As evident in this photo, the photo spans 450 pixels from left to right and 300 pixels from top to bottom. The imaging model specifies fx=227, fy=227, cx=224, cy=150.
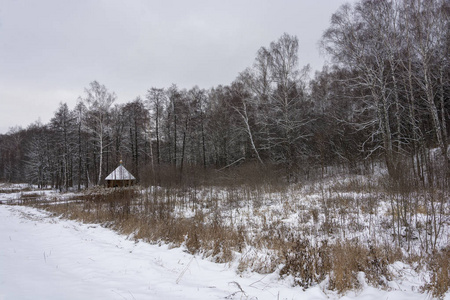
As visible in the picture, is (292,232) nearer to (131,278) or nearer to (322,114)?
(131,278)

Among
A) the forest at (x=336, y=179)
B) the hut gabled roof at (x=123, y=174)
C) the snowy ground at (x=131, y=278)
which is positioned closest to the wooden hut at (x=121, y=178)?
the hut gabled roof at (x=123, y=174)

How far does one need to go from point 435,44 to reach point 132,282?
1687 centimetres

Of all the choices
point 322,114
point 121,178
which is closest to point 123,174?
point 121,178

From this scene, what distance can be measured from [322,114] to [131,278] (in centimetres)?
2212

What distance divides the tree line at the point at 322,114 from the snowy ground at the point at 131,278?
4.75m

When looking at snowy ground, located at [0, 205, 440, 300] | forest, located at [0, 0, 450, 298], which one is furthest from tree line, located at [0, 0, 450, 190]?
snowy ground, located at [0, 205, 440, 300]

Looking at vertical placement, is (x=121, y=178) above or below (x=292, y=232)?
above

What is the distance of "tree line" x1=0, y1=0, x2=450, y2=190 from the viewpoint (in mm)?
11250

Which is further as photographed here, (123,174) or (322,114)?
(322,114)

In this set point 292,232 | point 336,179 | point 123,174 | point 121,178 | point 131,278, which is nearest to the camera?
point 131,278

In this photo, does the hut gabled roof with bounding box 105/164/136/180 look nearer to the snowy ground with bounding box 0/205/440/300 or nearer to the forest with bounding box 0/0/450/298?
the forest with bounding box 0/0/450/298

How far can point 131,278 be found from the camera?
4164 mm

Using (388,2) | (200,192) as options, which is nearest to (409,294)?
(200,192)

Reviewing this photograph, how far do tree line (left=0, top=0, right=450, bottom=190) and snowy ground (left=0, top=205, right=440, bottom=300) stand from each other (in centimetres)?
475
